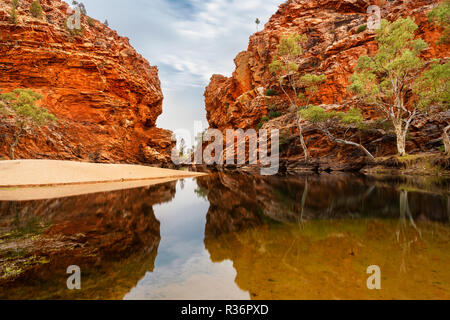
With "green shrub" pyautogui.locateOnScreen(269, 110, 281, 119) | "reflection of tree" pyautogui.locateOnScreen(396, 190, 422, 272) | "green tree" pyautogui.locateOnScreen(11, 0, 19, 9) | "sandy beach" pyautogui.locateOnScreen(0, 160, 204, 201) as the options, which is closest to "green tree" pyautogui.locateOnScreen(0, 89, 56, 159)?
"sandy beach" pyautogui.locateOnScreen(0, 160, 204, 201)

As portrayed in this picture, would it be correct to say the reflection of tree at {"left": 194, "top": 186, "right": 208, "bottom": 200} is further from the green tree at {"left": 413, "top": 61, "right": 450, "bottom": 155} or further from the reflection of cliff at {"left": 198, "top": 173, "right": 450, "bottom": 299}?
the green tree at {"left": 413, "top": 61, "right": 450, "bottom": 155}

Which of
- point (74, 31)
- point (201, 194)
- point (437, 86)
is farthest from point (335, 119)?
point (74, 31)

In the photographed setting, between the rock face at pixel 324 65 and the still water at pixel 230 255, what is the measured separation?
2446 cm

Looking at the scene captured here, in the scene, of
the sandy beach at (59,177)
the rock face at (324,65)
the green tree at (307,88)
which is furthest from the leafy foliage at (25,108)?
the rock face at (324,65)

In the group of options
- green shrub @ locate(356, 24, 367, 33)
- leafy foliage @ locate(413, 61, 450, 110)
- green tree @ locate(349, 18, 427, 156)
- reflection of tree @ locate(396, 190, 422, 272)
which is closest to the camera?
reflection of tree @ locate(396, 190, 422, 272)

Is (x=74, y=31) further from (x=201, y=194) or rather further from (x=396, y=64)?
(x=396, y=64)

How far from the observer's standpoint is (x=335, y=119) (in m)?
27.8

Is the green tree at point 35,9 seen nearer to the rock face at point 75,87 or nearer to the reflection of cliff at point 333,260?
the rock face at point 75,87

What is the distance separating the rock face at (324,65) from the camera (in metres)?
26.8

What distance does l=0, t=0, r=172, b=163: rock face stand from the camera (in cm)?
3114

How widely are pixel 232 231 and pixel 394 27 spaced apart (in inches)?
1048

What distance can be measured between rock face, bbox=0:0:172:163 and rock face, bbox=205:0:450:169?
22129 millimetres
